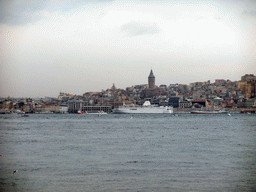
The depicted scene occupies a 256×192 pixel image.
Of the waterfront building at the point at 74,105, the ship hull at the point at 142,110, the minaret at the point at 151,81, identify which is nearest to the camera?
the ship hull at the point at 142,110

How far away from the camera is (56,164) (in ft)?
36.6

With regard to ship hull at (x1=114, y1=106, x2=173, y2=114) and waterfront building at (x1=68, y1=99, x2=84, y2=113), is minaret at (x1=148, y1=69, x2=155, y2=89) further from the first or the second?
ship hull at (x1=114, y1=106, x2=173, y2=114)

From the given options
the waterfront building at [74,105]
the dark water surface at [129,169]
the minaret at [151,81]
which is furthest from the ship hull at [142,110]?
the dark water surface at [129,169]

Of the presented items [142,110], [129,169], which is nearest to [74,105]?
[142,110]

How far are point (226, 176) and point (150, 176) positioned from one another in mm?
1870

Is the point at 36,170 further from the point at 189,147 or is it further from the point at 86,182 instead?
the point at 189,147

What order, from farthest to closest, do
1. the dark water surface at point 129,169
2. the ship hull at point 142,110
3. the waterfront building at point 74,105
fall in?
the waterfront building at point 74,105, the ship hull at point 142,110, the dark water surface at point 129,169

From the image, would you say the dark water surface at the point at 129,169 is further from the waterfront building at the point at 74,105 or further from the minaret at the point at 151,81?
the minaret at the point at 151,81

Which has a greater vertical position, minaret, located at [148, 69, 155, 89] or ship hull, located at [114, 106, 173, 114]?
minaret, located at [148, 69, 155, 89]

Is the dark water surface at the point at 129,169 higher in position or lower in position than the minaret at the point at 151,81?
lower

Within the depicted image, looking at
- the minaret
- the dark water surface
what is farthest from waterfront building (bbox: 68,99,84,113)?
the dark water surface

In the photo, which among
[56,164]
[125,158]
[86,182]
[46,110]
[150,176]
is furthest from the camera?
[46,110]

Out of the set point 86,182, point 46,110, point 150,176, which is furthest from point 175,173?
point 46,110

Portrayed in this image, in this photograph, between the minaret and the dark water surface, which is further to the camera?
the minaret
